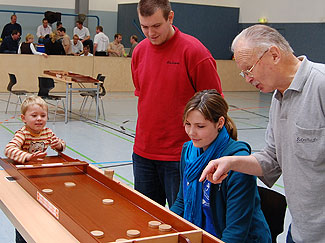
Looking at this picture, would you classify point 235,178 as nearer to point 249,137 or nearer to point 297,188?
point 297,188

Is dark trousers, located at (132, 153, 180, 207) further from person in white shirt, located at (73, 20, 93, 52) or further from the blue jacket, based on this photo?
person in white shirt, located at (73, 20, 93, 52)

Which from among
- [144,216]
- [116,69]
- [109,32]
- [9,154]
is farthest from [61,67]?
[144,216]

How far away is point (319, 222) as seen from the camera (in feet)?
6.14

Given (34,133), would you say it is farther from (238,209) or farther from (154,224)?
(238,209)

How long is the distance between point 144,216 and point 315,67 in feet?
3.24

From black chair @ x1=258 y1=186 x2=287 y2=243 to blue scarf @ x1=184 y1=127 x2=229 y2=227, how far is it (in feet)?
1.45

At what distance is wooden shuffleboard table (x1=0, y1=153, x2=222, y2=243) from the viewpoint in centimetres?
201

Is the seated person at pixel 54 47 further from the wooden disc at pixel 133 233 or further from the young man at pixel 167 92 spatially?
the wooden disc at pixel 133 233

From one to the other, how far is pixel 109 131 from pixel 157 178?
216 inches

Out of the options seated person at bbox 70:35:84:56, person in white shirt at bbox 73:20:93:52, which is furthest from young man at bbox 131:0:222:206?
person in white shirt at bbox 73:20:93:52

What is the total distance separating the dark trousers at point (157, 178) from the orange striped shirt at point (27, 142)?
26.0 inches

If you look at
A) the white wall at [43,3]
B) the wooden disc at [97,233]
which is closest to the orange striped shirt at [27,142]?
the wooden disc at [97,233]

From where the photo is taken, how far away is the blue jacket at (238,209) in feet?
7.49

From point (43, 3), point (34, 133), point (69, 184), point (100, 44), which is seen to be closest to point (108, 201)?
point (69, 184)
